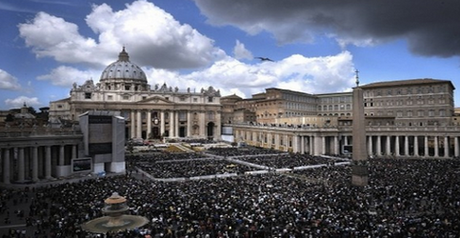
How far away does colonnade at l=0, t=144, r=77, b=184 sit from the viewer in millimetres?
33469

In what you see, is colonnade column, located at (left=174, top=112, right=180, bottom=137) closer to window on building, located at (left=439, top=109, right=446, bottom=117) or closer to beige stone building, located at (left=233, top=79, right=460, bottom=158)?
beige stone building, located at (left=233, top=79, right=460, bottom=158)

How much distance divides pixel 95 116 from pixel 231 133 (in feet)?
194

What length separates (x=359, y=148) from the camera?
31.3 m

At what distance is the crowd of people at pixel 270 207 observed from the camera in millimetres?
→ 17373

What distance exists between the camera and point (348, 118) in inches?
2586

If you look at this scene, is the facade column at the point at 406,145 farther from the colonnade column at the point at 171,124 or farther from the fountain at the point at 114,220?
the colonnade column at the point at 171,124

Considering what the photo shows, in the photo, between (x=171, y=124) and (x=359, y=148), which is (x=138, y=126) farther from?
(x=359, y=148)

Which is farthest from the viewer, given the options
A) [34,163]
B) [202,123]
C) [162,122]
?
[202,123]

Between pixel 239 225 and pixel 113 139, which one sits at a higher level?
pixel 113 139

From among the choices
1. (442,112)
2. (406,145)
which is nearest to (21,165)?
(406,145)

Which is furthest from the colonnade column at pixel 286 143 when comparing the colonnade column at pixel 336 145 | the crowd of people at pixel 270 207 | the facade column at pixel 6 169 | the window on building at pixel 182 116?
the facade column at pixel 6 169

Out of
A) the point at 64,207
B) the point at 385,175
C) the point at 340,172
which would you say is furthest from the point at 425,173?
the point at 64,207

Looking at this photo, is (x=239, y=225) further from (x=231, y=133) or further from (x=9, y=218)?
(x=231, y=133)

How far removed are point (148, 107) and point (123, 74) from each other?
25205 millimetres
